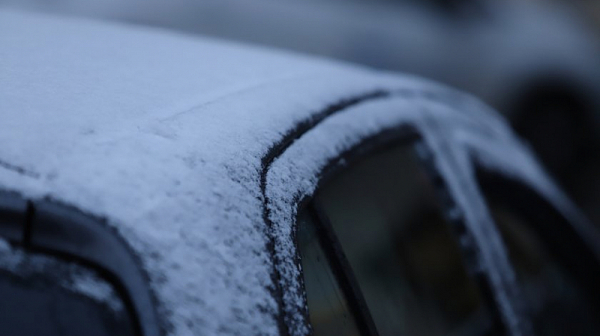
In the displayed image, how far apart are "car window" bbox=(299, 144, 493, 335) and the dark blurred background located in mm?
4301

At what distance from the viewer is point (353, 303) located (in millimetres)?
1187

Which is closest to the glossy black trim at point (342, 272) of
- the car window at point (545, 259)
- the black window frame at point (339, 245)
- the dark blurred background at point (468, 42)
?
the black window frame at point (339, 245)

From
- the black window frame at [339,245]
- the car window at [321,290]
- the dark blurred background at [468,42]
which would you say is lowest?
the car window at [321,290]

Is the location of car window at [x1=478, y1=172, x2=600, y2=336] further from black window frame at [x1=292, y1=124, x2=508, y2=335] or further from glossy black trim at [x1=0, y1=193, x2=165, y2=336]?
glossy black trim at [x1=0, y1=193, x2=165, y2=336]

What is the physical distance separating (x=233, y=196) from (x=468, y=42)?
19.2 ft

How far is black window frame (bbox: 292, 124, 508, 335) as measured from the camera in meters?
1.17

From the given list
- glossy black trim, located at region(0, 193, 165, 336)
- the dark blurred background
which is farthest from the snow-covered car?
the dark blurred background

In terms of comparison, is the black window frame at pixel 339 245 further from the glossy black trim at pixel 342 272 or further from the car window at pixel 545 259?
the car window at pixel 545 259

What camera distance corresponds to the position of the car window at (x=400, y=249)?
131 cm

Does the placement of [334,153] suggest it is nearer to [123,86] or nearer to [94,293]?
[123,86]

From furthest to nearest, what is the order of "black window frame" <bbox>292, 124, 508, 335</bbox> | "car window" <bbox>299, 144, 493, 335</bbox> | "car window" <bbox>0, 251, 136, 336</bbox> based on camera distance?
"car window" <bbox>299, 144, 493, 335</bbox>
"black window frame" <bbox>292, 124, 508, 335</bbox>
"car window" <bbox>0, 251, 136, 336</bbox>

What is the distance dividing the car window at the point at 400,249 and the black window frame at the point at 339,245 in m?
0.01

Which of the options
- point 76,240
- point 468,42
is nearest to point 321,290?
point 76,240

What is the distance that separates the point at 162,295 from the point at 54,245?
0.13 metres
